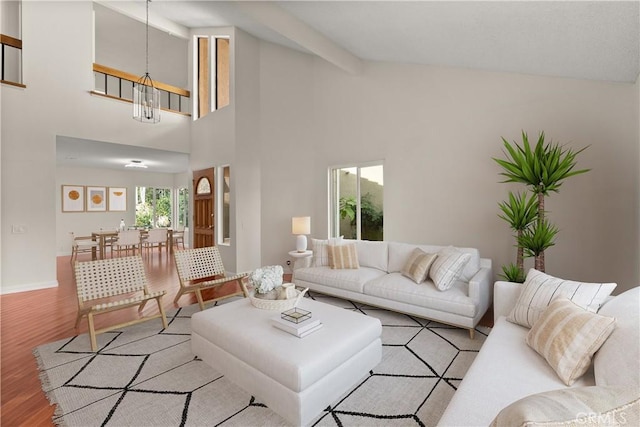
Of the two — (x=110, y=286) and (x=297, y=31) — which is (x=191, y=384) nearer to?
(x=110, y=286)

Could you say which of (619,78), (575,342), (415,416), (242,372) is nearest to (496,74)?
(619,78)

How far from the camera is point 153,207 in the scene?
1025 centimetres

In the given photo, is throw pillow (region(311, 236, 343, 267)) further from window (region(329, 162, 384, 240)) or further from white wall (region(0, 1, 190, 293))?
white wall (region(0, 1, 190, 293))

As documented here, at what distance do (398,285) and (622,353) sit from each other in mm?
2077

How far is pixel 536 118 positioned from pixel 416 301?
8.94ft

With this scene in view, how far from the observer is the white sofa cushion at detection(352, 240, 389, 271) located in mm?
4098

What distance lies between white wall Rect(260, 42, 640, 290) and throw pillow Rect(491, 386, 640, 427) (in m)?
3.34

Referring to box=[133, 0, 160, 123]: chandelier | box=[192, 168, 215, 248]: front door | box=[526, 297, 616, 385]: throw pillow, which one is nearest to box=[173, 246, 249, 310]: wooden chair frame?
box=[192, 168, 215, 248]: front door

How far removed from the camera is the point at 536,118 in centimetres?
367

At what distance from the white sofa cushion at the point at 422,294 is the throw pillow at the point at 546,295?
2.15 feet

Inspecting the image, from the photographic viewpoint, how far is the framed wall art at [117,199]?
9188 mm

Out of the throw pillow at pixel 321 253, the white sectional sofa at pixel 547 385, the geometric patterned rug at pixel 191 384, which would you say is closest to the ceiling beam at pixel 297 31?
the throw pillow at pixel 321 253

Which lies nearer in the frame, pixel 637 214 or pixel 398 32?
pixel 637 214

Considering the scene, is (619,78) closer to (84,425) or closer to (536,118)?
(536,118)
